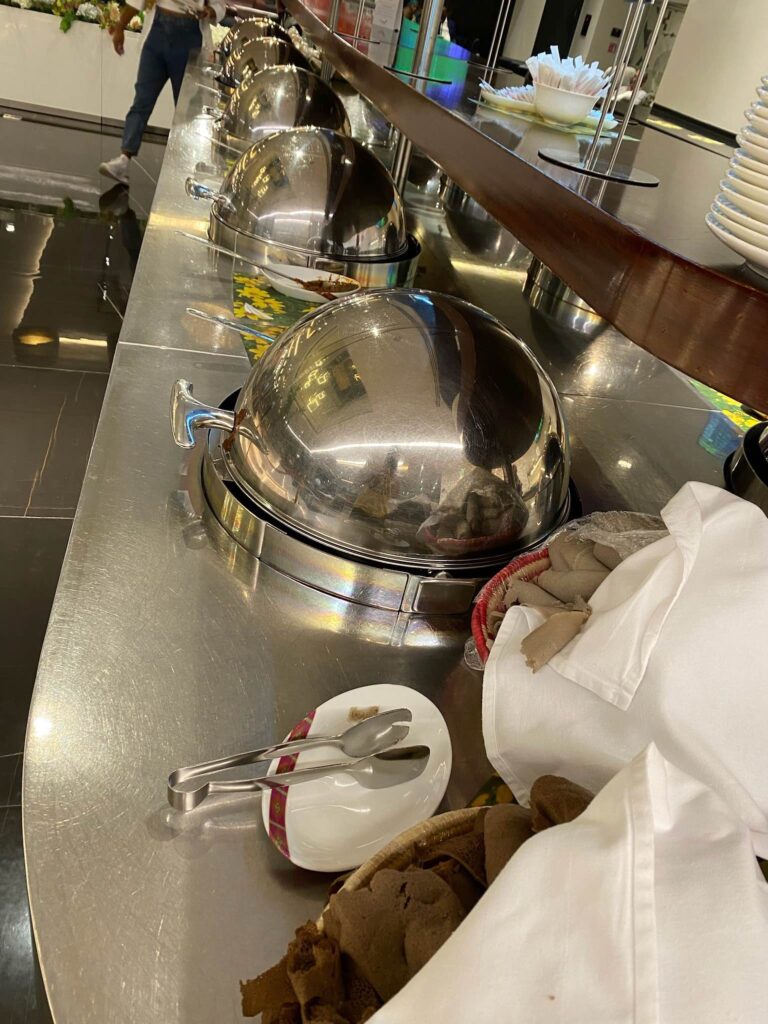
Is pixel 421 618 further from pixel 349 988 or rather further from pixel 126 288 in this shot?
pixel 126 288

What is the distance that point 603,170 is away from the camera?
2.91ft

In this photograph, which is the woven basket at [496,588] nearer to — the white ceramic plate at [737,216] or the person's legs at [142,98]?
the white ceramic plate at [737,216]

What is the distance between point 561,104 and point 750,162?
0.87m

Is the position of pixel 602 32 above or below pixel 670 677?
above

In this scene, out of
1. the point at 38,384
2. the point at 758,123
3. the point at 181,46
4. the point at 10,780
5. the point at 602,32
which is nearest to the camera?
the point at 758,123

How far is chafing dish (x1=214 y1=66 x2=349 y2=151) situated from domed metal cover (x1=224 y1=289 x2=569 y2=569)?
70.5 inches

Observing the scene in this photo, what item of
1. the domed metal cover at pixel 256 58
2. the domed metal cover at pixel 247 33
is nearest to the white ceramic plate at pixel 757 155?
the domed metal cover at pixel 256 58

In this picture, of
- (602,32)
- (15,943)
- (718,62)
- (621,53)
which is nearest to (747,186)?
(621,53)

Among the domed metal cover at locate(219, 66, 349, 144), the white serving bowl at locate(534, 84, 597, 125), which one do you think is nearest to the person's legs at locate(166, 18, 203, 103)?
the domed metal cover at locate(219, 66, 349, 144)

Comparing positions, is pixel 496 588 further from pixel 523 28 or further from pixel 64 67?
pixel 523 28

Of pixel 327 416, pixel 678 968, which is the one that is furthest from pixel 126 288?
pixel 678 968

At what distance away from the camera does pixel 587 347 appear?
1674 millimetres

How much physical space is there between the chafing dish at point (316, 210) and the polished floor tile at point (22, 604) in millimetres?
860

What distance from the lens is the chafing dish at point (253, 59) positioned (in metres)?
3.28
